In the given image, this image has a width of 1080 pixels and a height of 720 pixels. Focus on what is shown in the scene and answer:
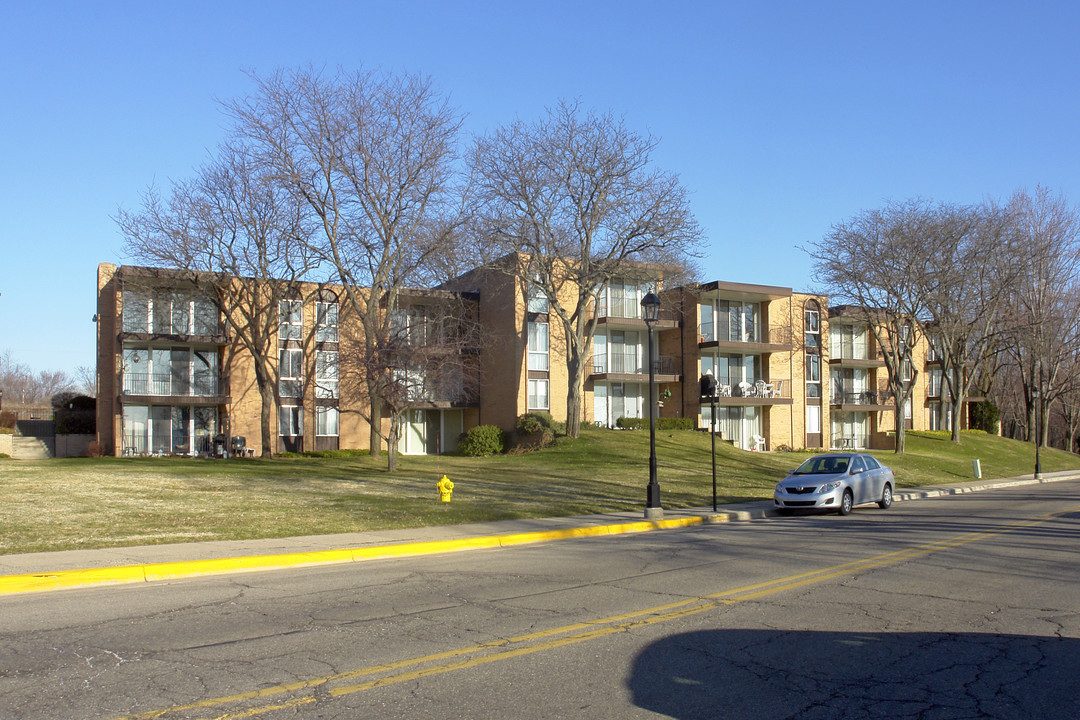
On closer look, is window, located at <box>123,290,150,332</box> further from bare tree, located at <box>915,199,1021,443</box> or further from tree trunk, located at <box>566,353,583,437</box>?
bare tree, located at <box>915,199,1021,443</box>

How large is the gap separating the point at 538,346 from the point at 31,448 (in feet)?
87.0

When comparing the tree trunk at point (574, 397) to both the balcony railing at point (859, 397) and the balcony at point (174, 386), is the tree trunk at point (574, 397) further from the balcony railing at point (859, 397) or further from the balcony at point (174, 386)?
the balcony railing at point (859, 397)

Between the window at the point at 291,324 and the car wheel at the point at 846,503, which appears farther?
the window at the point at 291,324

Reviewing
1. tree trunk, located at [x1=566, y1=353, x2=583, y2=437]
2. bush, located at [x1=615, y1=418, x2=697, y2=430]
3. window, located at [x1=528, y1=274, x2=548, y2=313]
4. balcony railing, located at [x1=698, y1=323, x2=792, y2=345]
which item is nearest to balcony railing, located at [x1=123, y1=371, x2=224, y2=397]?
window, located at [x1=528, y1=274, x2=548, y2=313]

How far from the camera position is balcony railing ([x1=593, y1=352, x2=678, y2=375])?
43.9m

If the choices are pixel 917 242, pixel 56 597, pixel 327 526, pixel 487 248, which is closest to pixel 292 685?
pixel 56 597

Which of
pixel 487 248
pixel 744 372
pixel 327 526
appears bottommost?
pixel 327 526

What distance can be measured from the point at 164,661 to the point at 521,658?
2827 mm

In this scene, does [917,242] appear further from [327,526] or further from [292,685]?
[292,685]

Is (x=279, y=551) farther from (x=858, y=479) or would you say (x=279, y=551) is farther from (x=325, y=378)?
(x=325, y=378)

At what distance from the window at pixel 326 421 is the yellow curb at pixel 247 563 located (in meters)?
29.1

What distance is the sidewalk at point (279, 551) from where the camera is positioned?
34.3 ft

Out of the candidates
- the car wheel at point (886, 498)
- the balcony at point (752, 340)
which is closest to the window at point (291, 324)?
the balcony at point (752, 340)

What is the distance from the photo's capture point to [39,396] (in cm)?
13038
